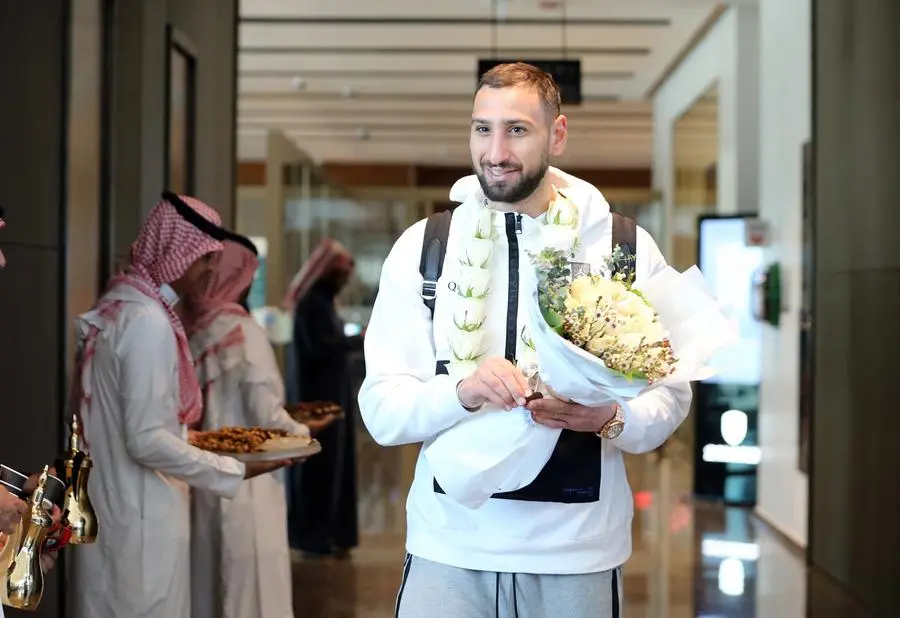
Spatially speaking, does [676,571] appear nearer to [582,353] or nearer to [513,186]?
[513,186]

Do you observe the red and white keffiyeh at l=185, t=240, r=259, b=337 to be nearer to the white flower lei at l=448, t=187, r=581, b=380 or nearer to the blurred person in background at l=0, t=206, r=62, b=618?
the blurred person in background at l=0, t=206, r=62, b=618

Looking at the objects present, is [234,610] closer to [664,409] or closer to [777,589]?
[664,409]

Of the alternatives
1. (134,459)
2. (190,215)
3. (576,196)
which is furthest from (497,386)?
(190,215)

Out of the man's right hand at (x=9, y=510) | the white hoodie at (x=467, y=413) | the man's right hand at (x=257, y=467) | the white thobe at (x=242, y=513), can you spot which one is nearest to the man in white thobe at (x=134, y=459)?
the man's right hand at (x=257, y=467)

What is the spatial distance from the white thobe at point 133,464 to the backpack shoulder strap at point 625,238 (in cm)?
152

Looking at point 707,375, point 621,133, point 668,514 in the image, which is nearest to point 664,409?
point 707,375

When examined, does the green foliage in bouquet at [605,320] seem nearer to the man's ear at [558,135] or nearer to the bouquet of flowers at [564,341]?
the bouquet of flowers at [564,341]

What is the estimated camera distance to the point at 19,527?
8.15 feet

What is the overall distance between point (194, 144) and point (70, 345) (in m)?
2.29

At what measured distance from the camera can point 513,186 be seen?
238 centimetres

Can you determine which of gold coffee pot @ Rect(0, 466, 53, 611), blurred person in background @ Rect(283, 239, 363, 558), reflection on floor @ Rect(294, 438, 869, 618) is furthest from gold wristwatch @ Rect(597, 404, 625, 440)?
blurred person in background @ Rect(283, 239, 363, 558)

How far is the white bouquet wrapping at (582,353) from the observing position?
2041mm

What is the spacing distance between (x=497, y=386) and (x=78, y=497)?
4.17ft

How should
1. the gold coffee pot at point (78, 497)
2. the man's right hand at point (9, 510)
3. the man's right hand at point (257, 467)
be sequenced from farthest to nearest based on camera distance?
the man's right hand at point (257, 467) → the gold coffee pot at point (78, 497) → the man's right hand at point (9, 510)
